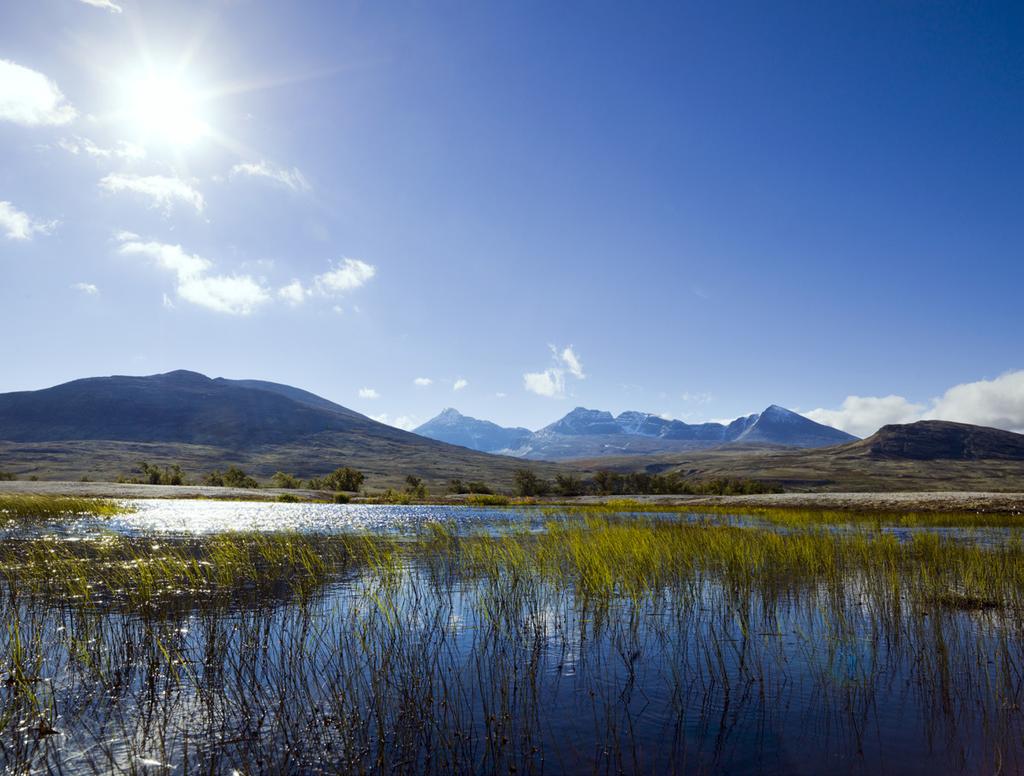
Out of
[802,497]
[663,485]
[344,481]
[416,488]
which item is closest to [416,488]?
[416,488]

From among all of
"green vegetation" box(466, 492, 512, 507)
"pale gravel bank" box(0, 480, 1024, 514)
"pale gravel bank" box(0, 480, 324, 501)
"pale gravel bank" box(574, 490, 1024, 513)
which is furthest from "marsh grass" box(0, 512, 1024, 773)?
"green vegetation" box(466, 492, 512, 507)

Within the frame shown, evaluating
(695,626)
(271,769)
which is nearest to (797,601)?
(695,626)

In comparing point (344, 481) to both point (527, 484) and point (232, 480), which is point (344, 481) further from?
point (527, 484)

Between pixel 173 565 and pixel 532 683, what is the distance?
11261 millimetres

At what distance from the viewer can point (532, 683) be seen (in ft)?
24.9

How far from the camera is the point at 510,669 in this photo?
8227mm

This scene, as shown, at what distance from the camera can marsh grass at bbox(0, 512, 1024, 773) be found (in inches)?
228

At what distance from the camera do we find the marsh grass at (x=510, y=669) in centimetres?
580

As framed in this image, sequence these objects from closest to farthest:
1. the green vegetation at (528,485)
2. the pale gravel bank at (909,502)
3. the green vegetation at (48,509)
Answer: the green vegetation at (48,509) → the pale gravel bank at (909,502) → the green vegetation at (528,485)

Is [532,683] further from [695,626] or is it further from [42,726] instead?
[42,726]

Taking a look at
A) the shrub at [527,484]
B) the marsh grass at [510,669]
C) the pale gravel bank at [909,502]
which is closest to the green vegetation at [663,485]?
the shrub at [527,484]

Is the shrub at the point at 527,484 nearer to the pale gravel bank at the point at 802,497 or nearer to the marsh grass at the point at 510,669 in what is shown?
the pale gravel bank at the point at 802,497

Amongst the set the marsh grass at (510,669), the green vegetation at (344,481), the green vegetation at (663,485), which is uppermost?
the marsh grass at (510,669)

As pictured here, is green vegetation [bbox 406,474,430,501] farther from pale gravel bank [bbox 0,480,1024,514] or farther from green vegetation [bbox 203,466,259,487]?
green vegetation [bbox 203,466,259,487]
